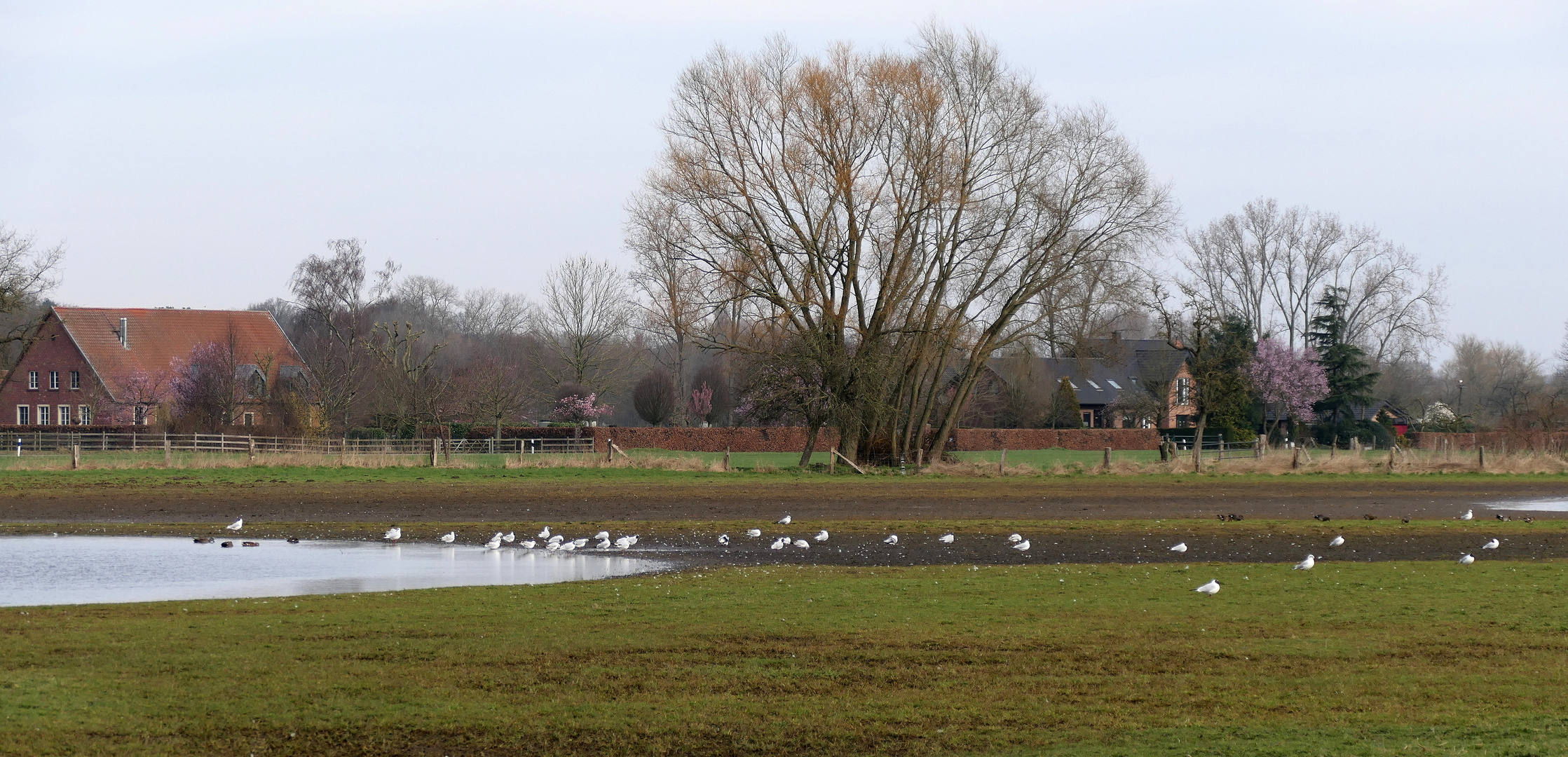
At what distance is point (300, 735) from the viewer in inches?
330

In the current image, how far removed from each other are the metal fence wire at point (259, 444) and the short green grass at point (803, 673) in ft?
122

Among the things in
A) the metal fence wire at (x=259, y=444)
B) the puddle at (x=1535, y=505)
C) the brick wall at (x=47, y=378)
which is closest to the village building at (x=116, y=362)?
the brick wall at (x=47, y=378)

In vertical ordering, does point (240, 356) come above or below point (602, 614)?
above

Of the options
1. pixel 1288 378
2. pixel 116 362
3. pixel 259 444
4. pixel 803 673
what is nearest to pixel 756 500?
pixel 803 673

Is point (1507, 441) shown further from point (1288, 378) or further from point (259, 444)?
point (259, 444)

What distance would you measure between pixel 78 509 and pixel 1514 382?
116m

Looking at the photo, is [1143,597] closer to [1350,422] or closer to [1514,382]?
[1350,422]

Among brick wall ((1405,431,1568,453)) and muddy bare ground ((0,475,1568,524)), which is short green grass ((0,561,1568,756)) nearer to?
muddy bare ground ((0,475,1568,524))

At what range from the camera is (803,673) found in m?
10.4

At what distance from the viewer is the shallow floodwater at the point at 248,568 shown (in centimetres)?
1619

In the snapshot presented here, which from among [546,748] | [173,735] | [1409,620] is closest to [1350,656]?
[1409,620]

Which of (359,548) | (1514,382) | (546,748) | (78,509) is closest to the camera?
(546,748)

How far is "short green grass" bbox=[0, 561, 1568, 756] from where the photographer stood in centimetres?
827

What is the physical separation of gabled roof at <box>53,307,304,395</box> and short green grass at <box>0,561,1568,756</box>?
73127 mm
